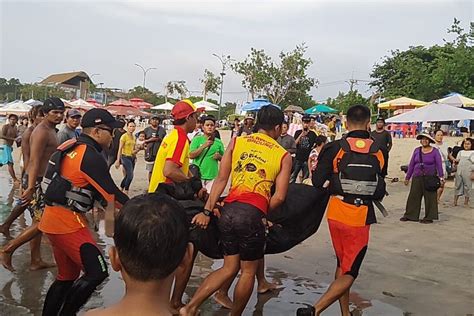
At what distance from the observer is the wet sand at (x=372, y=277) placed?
5703mm

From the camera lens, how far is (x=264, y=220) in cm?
484

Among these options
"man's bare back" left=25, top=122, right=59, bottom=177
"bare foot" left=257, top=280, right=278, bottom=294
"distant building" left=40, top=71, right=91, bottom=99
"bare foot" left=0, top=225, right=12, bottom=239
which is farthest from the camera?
"distant building" left=40, top=71, right=91, bottom=99

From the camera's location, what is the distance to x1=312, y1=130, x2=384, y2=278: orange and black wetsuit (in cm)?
507

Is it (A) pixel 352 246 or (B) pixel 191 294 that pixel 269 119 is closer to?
(A) pixel 352 246

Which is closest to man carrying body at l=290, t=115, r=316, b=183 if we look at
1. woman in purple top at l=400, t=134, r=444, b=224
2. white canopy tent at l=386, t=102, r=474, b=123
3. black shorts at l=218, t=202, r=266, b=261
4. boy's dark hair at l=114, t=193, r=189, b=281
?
woman in purple top at l=400, t=134, r=444, b=224

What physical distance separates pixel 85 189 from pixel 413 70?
42037 mm

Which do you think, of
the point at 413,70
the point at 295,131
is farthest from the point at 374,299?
the point at 413,70

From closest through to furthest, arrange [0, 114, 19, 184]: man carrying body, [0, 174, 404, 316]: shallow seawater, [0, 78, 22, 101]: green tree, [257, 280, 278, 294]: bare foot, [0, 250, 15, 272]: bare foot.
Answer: [0, 174, 404, 316]: shallow seawater → [257, 280, 278, 294]: bare foot → [0, 250, 15, 272]: bare foot → [0, 114, 19, 184]: man carrying body → [0, 78, 22, 101]: green tree

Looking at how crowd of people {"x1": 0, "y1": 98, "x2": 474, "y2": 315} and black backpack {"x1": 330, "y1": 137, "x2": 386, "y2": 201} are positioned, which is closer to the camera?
crowd of people {"x1": 0, "y1": 98, "x2": 474, "y2": 315}

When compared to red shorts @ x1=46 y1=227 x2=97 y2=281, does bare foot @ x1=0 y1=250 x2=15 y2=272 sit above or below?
below

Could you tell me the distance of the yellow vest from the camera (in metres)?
4.84

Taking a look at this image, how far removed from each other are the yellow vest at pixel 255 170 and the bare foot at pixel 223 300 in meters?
1.26

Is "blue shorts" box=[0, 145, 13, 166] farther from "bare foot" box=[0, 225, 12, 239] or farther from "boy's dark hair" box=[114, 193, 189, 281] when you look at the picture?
"boy's dark hair" box=[114, 193, 189, 281]

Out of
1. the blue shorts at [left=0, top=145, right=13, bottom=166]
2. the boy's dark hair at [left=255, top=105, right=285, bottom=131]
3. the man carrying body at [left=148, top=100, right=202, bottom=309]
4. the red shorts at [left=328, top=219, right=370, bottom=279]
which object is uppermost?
the boy's dark hair at [left=255, top=105, right=285, bottom=131]
